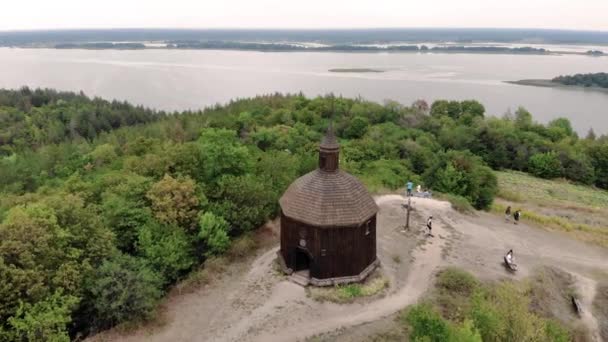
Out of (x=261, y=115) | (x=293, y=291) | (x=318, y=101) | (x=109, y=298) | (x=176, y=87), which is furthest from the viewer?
(x=176, y=87)

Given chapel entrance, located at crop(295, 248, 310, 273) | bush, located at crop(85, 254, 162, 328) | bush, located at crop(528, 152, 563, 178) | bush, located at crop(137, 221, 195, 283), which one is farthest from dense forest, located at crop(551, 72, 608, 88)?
bush, located at crop(85, 254, 162, 328)

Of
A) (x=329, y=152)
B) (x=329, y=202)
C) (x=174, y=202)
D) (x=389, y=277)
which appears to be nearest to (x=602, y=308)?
(x=389, y=277)

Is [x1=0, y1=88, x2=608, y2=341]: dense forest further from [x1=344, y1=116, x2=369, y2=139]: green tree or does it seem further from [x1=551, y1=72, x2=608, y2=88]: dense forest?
[x1=551, y1=72, x2=608, y2=88]: dense forest

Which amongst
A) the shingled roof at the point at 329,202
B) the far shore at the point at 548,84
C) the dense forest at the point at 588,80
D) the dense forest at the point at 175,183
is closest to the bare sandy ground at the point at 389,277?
the dense forest at the point at 175,183

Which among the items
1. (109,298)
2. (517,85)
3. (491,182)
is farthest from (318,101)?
(517,85)

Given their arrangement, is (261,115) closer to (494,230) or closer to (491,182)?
(491,182)

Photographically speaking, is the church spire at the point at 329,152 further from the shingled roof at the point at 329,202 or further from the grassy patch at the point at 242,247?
the grassy patch at the point at 242,247
